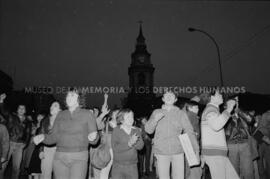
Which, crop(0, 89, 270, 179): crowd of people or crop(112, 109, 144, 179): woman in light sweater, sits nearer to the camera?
crop(0, 89, 270, 179): crowd of people

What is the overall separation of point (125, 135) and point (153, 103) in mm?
87223

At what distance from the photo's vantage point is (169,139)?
209 inches

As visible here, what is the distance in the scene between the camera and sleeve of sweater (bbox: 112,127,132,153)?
5.20 metres

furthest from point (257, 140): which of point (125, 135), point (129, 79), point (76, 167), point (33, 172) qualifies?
point (129, 79)

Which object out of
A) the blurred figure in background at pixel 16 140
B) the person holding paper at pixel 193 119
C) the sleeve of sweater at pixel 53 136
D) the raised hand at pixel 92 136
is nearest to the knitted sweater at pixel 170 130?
the person holding paper at pixel 193 119

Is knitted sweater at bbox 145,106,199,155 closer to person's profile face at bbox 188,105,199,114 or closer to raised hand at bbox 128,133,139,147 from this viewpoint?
raised hand at bbox 128,133,139,147

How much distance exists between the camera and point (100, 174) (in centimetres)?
661

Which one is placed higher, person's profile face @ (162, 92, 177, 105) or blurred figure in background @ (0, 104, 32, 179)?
person's profile face @ (162, 92, 177, 105)

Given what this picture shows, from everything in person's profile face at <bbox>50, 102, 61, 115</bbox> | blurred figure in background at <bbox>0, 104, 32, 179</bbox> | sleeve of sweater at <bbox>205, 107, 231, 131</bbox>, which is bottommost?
blurred figure in background at <bbox>0, 104, 32, 179</bbox>

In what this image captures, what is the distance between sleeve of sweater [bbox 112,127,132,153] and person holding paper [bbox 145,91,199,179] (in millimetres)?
542

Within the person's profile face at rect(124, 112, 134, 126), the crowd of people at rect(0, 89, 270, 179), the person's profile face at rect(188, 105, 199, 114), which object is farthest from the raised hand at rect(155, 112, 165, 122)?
the person's profile face at rect(188, 105, 199, 114)

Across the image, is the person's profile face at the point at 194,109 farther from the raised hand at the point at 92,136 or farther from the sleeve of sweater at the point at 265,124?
the raised hand at the point at 92,136

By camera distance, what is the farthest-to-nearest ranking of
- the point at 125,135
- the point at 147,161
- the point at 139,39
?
the point at 139,39
the point at 147,161
the point at 125,135

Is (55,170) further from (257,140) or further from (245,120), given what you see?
(257,140)
